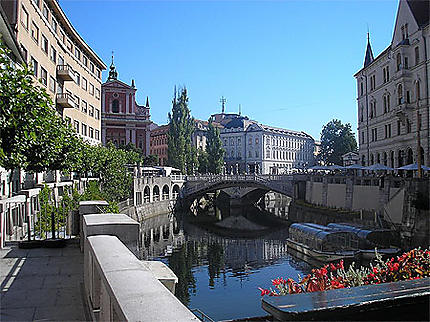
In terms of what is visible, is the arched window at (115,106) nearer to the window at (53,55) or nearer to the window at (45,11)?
the window at (53,55)

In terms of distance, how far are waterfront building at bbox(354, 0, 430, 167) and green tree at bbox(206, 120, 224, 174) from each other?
34.1 meters

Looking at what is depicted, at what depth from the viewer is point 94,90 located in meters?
57.4

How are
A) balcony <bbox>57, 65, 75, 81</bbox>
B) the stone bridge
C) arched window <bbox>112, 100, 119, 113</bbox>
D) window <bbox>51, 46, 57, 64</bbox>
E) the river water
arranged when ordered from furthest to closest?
1. arched window <bbox>112, 100, 119, 113</bbox>
2. the stone bridge
3. balcony <bbox>57, 65, 75, 81</bbox>
4. window <bbox>51, 46, 57, 64</bbox>
5. the river water

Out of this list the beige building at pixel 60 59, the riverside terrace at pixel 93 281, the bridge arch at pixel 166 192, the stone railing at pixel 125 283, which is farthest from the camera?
the bridge arch at pixel 166 192

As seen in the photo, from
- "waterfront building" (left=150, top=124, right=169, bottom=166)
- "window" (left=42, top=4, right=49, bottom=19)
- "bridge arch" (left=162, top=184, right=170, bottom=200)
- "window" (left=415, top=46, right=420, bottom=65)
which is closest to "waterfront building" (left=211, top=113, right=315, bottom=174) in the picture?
"waterfront building" (left=150, top=124, right=169, bottom=166)

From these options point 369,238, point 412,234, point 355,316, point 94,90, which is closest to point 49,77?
point 94,90

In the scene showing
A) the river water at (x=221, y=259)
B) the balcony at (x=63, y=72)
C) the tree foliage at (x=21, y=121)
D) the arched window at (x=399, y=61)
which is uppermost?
the arched window at (x=399, y=61)

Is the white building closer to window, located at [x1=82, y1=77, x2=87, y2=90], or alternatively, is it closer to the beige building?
the beige building

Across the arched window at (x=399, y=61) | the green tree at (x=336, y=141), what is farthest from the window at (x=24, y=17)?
the green tree at (x=336, y=141)

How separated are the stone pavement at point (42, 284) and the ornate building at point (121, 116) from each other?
221 feet

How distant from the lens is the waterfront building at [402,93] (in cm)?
4425

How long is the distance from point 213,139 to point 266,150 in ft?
125

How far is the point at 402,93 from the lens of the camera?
4731cm

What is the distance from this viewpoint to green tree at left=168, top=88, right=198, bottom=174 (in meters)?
78.6
